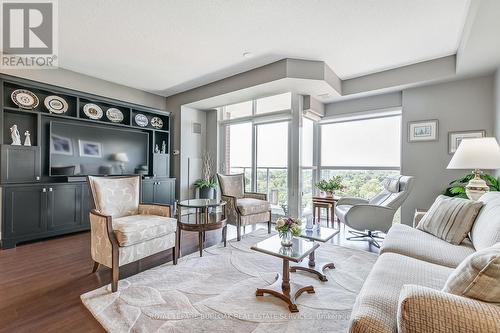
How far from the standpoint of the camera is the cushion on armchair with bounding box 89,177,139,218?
2.44 meters

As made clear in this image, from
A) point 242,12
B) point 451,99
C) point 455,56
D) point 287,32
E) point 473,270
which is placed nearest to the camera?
point 473,270

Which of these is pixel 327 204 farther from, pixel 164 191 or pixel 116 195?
pixel 116 195

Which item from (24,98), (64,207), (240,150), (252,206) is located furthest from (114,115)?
(252,206)

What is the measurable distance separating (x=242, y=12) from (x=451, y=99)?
10.9 feet

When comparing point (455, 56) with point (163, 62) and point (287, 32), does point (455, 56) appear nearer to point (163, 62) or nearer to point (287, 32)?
point (287, 32)

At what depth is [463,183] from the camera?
127 inches

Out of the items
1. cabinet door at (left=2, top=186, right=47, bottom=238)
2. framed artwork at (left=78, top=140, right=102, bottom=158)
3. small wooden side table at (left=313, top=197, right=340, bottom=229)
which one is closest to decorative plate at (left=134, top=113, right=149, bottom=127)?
framed artwork at (left=78, top=140, right=102, bottom=158)

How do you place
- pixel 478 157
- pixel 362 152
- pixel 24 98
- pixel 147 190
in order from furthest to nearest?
pixel 362 152
pixel 147 190
pixel 24 98
pixel 478 157

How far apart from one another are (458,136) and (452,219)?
2.14 meters

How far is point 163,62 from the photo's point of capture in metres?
3.57

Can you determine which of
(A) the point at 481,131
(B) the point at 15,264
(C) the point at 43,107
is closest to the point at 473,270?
(A) the point at 481,131

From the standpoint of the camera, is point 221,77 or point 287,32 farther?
point 221,77

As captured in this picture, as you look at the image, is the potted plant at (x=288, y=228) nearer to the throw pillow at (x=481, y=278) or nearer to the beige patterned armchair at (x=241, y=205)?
the throw pillow at (x=481, y=278)

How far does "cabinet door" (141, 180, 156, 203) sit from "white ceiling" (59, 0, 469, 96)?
6.47ft
